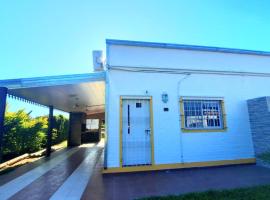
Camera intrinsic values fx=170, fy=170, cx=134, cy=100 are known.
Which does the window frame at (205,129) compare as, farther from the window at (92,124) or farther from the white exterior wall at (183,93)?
the window at (92,124)

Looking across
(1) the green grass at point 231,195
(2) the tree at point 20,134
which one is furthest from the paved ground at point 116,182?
(2) the tree at point 20,134

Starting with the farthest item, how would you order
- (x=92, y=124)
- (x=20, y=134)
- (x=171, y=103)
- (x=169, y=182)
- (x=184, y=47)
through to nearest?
1. (x=92, y=124)
2. (x=20, y=134)
3. (x=184, y=47)
4. (x=171, y=103)
5. (x=169, y=182)

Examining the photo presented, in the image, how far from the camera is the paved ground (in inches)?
157

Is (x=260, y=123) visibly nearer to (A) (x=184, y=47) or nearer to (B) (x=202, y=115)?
(B) (x=202, y=115)

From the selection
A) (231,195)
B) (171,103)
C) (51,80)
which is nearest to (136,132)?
Answer: (171,103)

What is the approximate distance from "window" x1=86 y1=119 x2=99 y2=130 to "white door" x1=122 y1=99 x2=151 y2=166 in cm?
1263

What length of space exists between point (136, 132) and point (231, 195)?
342 cm

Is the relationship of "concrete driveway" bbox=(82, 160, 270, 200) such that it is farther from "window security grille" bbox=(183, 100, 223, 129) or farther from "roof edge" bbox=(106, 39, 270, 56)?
"roof edge" bbox=(106, 39, 270, 56)

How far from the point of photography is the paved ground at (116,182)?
4.00 m

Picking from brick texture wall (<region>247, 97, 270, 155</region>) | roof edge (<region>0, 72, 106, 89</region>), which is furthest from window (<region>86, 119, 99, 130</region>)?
brick texture wall (<region>247, 97, 270, 155</region>)

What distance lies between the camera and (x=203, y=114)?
275 inches

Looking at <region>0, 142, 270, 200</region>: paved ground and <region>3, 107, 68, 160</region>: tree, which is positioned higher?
<region>3, 107, 68, 160</region>: tree

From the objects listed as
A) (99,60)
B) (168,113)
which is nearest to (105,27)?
(99,60)

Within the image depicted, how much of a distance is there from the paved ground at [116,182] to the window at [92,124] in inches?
460
